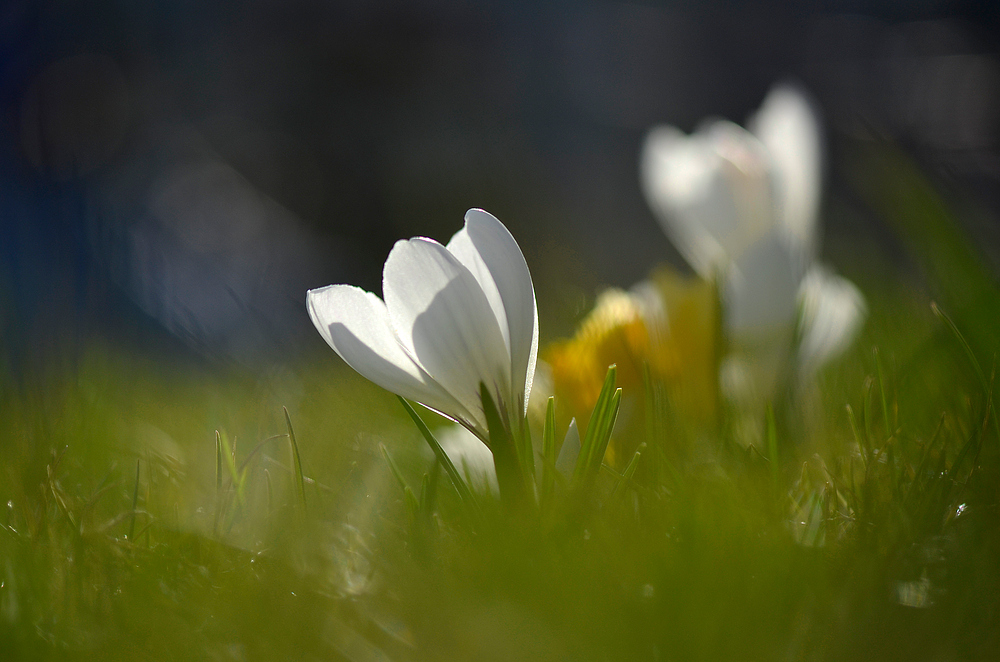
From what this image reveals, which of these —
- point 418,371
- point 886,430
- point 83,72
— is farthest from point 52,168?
point 83,72

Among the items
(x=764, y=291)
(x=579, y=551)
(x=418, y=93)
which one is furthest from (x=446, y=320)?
(x=418, y=93)

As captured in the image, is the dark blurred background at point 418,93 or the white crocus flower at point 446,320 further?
the dark blurred background at point 418,93

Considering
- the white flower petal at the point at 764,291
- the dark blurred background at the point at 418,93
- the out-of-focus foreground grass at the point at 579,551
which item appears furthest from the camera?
the dark blurred background at the point at 418,93

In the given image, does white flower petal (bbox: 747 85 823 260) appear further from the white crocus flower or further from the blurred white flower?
the white crocus flower

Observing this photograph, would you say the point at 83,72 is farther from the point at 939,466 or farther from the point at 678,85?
the point at 939,466

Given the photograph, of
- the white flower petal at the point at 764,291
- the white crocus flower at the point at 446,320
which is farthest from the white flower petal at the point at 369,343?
the white flower petal at the point at 764,291

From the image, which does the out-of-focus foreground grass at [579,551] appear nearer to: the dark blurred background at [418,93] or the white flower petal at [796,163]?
the white flower petal at [796,163]

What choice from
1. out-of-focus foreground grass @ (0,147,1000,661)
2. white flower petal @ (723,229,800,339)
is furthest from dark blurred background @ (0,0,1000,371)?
A: out-of-focus foreground grass @ (0,147,1000,661)
